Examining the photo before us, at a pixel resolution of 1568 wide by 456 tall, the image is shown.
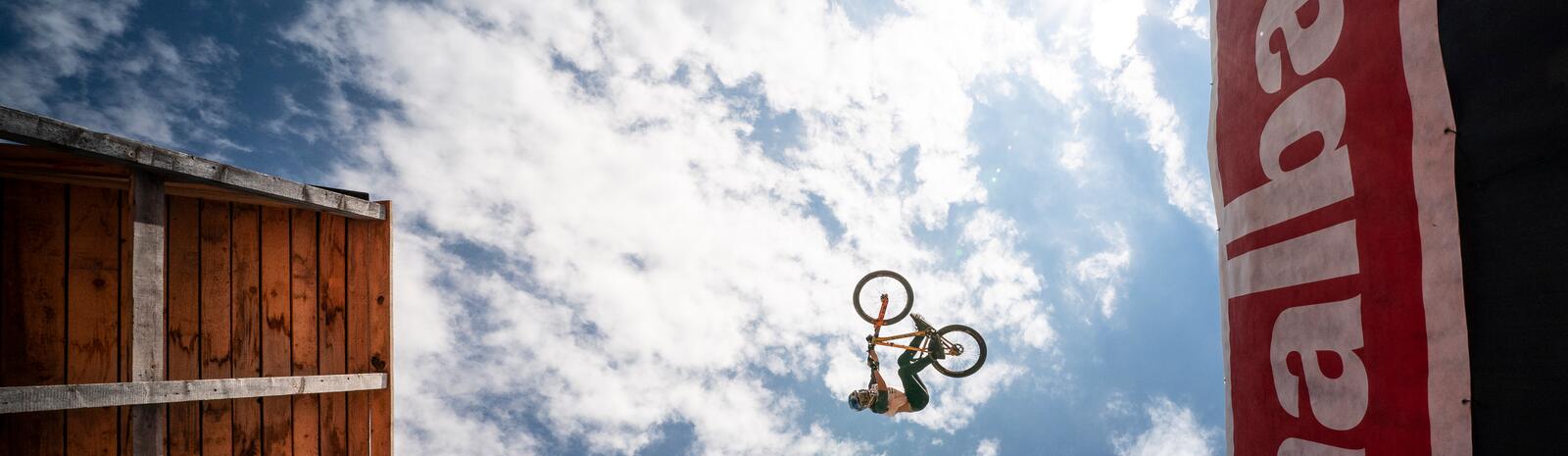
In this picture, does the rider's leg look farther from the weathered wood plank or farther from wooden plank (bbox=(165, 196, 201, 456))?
wooden plank (bbox=(165, 196, 201, 456))

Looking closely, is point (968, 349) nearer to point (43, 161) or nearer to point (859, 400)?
point (859, 400)

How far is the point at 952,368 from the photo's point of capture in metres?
11.1

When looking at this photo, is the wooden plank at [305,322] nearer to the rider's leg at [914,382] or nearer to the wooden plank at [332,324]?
the wooden plank at [332,324]

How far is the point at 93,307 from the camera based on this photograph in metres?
3.80

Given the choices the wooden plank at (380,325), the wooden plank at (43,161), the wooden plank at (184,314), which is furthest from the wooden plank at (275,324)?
the wooden plank at (43,161)

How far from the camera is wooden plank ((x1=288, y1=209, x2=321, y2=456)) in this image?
457cm

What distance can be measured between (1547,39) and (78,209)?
8099 mm

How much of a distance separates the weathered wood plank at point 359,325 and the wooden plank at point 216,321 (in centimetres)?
73

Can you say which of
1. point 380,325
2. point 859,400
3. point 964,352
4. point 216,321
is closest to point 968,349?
point 964,352

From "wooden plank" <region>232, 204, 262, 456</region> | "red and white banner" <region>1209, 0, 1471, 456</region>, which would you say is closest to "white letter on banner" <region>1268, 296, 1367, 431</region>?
"red and white banner" <region>1209, 0, 1471, 456</region>

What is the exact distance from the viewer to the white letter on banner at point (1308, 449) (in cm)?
393

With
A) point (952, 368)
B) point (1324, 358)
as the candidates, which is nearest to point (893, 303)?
point (952, 368)

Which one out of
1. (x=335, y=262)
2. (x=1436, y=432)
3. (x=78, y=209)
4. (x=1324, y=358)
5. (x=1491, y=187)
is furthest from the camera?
(x=335, y=262)

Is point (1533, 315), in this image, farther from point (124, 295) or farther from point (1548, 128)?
point (124, 295)
